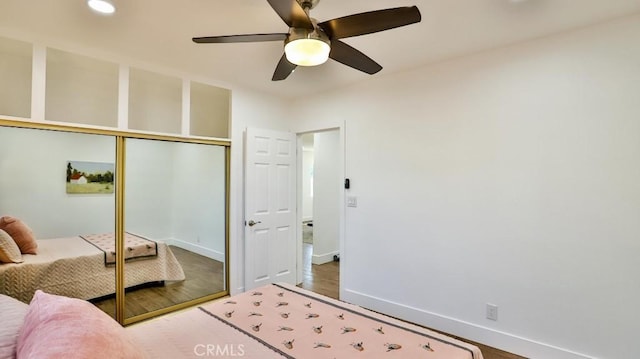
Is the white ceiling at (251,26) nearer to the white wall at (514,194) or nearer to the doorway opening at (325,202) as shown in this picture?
the white wall at (514,194)

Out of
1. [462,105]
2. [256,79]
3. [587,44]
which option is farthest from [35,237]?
[587,44]

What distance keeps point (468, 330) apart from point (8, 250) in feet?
12.4

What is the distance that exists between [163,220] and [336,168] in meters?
2.89

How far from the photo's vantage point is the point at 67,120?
2861mm

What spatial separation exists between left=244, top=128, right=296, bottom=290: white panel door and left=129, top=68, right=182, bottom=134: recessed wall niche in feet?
2.70

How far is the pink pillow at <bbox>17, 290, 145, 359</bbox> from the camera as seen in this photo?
0.97 metres

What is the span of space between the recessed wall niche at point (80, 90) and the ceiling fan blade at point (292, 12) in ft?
7.31

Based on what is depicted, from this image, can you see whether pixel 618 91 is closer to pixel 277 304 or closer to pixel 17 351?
pixel 277 304

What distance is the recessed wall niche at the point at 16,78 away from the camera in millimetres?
2541

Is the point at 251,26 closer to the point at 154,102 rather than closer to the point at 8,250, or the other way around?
the point at 154,102

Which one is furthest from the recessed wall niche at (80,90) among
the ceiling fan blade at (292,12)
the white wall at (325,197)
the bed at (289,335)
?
the white wall at (325,197)

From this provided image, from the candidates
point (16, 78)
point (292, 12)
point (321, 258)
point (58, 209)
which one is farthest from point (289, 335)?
point (321, 258)

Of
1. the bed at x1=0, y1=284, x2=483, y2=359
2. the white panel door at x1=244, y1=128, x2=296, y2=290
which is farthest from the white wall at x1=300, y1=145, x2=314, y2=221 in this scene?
the bed at x1=0, y1=284, x2=483, y2=359

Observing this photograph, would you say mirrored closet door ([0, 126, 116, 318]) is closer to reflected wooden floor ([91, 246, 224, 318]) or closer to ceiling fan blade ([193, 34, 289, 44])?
reflected wooden floor ([91, 246, 224, 318])
